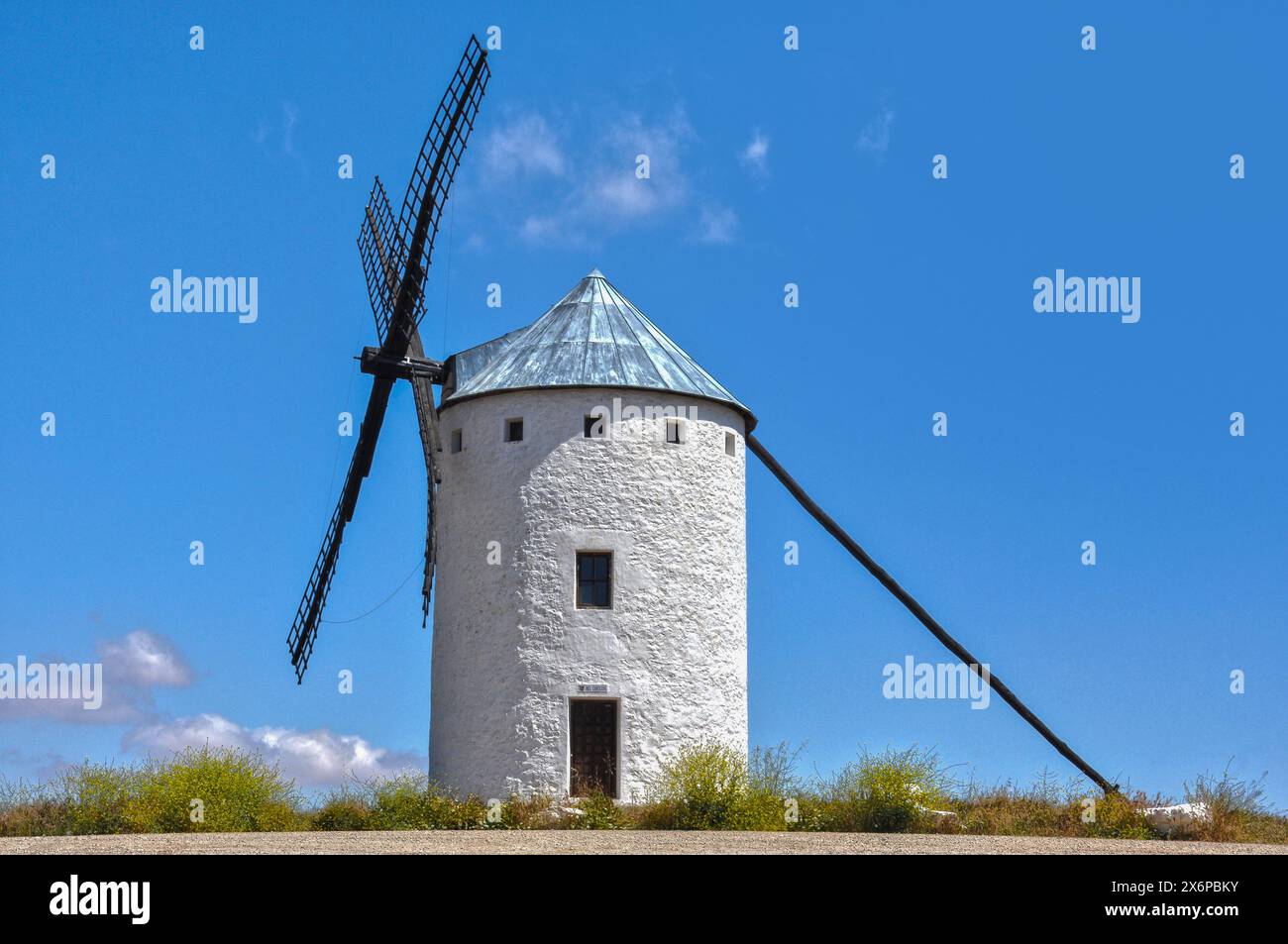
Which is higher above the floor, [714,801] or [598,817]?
[714,801]

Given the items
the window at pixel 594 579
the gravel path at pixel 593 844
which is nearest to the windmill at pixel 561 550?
the window at pixel 594 579

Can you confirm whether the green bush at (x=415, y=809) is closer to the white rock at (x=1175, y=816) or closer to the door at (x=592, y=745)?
the door at (x=592, y=745)

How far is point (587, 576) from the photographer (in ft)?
82.4

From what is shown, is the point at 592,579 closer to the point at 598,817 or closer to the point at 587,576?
the point at 587,576

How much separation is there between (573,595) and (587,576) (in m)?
0.46

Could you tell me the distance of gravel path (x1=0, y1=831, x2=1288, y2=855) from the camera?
645 inches

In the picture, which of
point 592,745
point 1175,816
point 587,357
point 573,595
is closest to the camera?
point 1175,816

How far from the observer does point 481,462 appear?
26.0m

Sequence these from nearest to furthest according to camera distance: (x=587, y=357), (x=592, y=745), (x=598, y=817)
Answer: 1. (x=598, y=817)
2. (x=592, y=745)
3. (x=587, y=357)

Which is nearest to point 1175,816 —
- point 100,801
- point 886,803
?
point 886,803

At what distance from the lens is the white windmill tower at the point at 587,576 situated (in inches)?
968

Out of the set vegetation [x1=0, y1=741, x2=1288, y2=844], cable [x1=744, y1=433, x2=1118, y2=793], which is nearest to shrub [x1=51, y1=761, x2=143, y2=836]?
vegetation [x1=0, y1=741, x2=1288, y2=844]

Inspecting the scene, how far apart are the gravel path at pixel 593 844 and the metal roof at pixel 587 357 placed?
8549 mm
